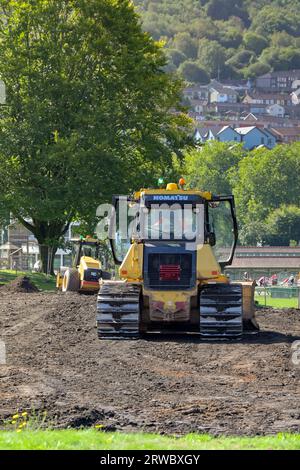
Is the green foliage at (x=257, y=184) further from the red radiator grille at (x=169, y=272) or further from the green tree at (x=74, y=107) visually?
the red radiator grille at (x=169, y=272)

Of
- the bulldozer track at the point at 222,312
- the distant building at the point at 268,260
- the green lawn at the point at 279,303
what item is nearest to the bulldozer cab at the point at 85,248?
the green lawn at the point at 279,303

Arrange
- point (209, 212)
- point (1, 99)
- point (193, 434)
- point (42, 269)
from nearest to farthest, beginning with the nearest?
point (193, 434) → point (209, 212) → point (1, 99) → point (42, 269)

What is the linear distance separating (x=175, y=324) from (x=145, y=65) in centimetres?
2857

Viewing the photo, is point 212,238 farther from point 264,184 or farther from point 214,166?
point 214,166

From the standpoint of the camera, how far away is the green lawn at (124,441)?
1206 cm

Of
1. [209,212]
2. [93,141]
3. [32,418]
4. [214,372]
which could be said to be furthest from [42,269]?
[32,418]

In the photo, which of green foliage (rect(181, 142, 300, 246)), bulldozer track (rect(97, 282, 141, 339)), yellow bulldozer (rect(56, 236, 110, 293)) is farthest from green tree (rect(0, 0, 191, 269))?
green foliage (rect(181, 142, 300, 246))

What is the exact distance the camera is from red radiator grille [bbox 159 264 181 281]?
2428 cm

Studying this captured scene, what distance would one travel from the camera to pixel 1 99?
50188 mm

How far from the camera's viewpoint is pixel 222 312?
2377cm

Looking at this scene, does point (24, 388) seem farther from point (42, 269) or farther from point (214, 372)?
point (42, 269)

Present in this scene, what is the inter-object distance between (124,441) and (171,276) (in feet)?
39.0

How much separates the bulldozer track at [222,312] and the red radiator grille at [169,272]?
0.68 meters

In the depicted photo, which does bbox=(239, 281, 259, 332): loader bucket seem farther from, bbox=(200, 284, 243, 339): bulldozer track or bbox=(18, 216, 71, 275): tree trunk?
bbox=(18, 216, 71, 275): tree trunk
